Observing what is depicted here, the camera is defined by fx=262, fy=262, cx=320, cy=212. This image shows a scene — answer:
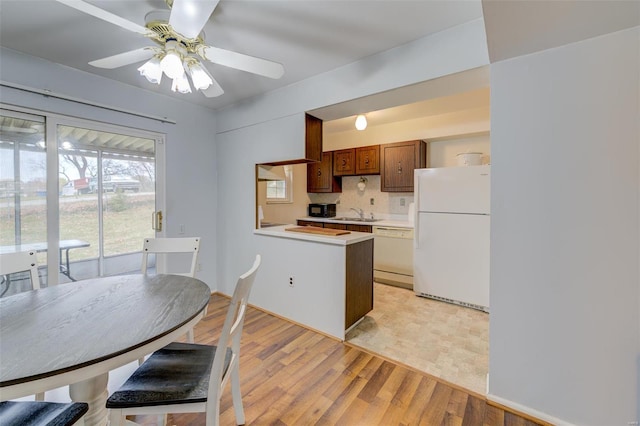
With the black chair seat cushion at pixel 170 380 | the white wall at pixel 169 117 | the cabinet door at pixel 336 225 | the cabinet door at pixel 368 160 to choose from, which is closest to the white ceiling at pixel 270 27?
the white wall at pixel 169 117

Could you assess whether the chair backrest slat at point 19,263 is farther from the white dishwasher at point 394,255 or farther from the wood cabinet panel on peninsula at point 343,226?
the wood cabinet panel on peninsula at point 343,226

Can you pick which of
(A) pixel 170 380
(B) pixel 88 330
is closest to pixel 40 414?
(B) pixel 88 330

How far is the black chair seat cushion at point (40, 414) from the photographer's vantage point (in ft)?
2.91

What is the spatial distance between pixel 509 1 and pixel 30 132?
348cm

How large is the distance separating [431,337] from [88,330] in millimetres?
2474

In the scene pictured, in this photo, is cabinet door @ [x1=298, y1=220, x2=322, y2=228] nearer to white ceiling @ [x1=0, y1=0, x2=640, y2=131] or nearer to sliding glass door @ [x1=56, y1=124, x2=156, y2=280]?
sliding glass door @ [x1=56, y1=124, x2=156, y2=280]

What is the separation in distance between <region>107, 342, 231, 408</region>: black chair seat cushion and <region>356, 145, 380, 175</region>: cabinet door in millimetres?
3707

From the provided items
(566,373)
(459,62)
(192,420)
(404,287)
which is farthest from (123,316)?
(404,287)

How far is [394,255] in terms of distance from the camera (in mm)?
3828

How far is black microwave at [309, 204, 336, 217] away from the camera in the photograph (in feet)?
16.5

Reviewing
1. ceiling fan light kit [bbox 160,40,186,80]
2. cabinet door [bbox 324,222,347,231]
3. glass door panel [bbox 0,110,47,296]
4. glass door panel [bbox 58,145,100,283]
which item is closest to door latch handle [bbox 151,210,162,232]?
glass door panel [bbox 58,145,100,283]

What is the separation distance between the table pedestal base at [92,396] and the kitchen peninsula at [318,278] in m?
1.64

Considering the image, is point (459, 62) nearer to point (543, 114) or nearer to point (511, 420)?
point (543, 114)

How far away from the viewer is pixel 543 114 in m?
1.46
